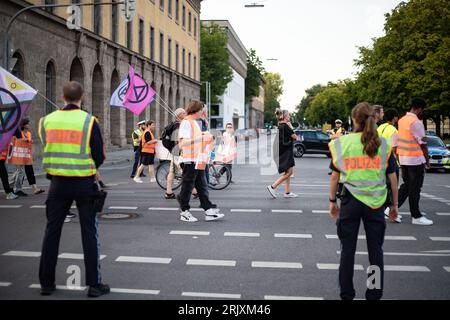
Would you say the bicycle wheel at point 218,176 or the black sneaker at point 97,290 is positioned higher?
the bicycle wheel at point 218,176

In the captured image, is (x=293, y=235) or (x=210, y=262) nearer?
(x=210, y=262)

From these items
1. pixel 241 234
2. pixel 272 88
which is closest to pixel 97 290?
pixel 241 234

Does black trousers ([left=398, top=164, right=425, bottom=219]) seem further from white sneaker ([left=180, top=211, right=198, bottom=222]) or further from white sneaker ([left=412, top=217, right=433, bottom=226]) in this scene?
white sneaker ([left=180, top=211, right=198, bottom=222])

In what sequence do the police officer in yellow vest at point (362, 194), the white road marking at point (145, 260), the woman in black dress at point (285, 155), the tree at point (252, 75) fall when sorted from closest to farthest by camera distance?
the police officer in yellow vest at point (362, 194)
the white road marking at point (145, 260)
the woman in black dress at point (285, 155)
the tree at point (252, 75)

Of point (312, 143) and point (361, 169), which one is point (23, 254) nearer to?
point (361, 169)

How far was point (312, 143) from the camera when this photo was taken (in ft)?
115

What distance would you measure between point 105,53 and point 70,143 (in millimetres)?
30965

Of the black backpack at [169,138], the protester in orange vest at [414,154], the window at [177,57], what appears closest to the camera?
the protester in orange vest at [414,154]

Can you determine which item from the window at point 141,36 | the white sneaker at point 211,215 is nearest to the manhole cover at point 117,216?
the white sneaker at point 211,215

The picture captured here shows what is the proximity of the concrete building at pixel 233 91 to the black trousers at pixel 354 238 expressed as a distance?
8308cm

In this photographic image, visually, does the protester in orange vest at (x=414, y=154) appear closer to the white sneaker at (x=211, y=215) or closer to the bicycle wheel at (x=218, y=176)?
the white sneaker at (x=211, y=215)

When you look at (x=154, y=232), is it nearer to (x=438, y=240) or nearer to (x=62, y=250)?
(x=62, y=250)

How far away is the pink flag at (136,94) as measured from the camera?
72.3 ft

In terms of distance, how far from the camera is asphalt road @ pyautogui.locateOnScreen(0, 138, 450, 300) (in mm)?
5539
